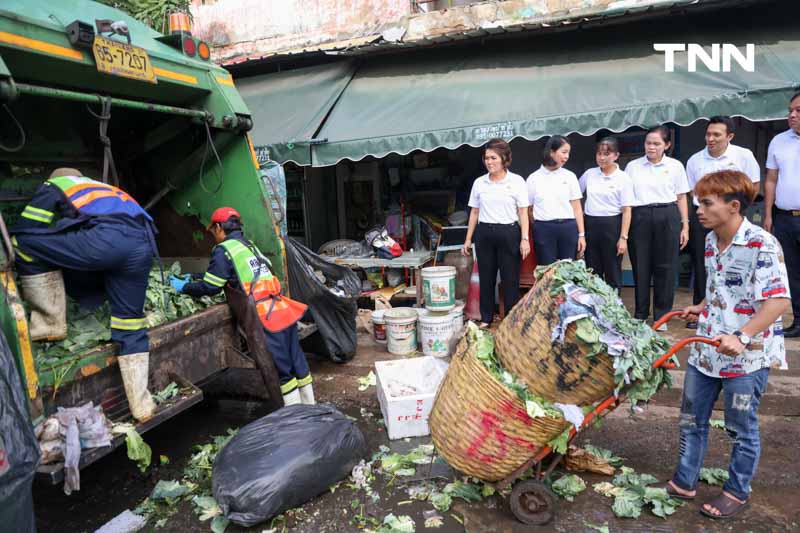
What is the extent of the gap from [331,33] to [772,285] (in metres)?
7.10

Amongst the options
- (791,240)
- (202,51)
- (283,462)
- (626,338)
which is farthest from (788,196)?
(202,51)

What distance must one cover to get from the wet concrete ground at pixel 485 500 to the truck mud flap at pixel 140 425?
49cm

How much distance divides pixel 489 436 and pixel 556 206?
3068 millimetres

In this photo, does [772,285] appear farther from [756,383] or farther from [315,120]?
[315,120]

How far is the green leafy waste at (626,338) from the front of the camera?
2.16 meters

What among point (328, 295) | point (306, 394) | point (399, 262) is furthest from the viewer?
point (399, 262)

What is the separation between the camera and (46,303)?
2.62 metres

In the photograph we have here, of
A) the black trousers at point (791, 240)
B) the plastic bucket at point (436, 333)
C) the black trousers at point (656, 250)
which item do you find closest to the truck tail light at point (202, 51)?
the plastic bucket at point (436, 333)

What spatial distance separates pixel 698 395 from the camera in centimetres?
250

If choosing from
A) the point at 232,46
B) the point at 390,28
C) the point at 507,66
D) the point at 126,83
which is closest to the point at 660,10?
the point at 507,66

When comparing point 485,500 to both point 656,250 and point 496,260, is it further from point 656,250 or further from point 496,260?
point 656,250

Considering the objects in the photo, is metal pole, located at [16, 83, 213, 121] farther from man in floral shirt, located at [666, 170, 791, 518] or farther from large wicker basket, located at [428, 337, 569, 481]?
man in floral shirt, located at [666, 170, 791, 518]

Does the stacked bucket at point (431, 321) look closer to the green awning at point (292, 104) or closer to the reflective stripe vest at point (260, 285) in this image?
the reflective stripe vest at point (260, 285)

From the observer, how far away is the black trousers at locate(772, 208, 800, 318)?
453 centimetres
